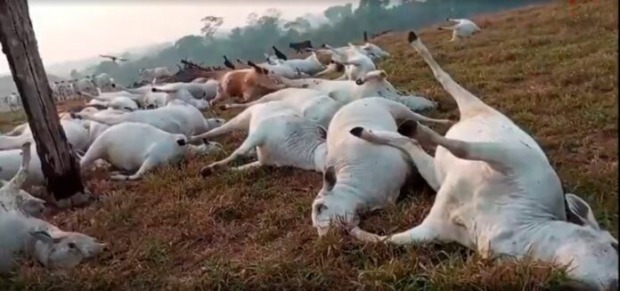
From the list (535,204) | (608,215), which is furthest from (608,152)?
(535,204)

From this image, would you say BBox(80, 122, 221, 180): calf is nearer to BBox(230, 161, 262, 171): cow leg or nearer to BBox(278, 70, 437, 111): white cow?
BBox(230, 161, 262, 171): cow leg

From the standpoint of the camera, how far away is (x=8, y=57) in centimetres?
664

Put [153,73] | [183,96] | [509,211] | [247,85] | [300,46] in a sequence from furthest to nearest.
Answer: [153,73]
[300,46]
[183,96]
[247,85]
[509,211]

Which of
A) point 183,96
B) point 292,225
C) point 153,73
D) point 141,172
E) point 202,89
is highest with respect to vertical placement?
point 292,225

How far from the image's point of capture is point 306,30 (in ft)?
81.0

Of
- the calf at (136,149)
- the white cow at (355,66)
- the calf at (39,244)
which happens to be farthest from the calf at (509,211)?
the white cow at (355,66)

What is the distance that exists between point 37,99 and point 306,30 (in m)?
18.3

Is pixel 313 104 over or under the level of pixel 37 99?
under

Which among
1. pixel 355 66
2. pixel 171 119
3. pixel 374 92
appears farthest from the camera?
pixel 355 66

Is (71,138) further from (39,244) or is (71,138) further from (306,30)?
(306,30)

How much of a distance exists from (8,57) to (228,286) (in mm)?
3195

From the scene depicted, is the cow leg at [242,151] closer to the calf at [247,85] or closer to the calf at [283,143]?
the calf at [283,143]

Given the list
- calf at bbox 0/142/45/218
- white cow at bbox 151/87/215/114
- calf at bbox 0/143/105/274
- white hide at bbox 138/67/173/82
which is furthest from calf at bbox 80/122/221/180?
white hide at bbox 138/67/173/82

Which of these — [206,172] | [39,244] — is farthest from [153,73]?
[39,244]
